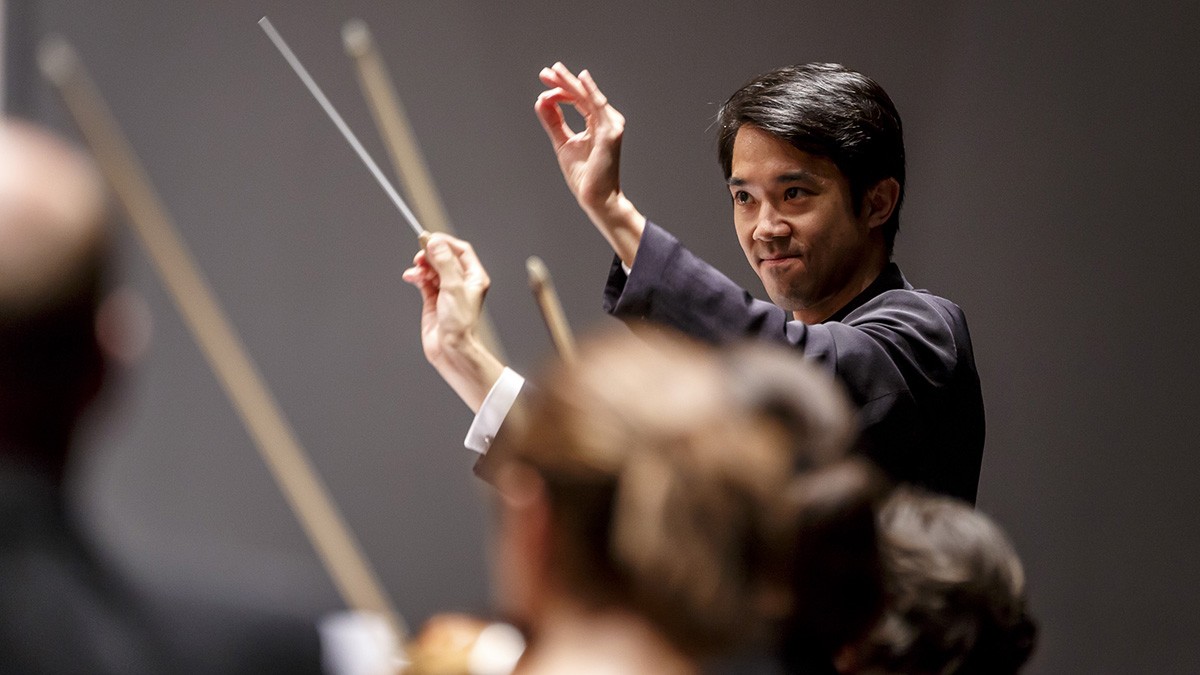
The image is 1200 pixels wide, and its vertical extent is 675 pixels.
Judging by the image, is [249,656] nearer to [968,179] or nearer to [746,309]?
[746,309]

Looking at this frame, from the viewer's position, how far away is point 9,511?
843mm

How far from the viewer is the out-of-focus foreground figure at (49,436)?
84cm

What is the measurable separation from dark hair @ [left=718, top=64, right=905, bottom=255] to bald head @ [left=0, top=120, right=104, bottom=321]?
47.5 inches

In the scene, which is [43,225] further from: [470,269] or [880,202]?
[880,202]

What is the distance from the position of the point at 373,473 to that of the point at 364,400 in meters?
0.17

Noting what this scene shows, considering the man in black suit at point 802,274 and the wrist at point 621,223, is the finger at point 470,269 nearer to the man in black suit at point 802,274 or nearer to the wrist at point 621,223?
the man in black suit at point 802,274

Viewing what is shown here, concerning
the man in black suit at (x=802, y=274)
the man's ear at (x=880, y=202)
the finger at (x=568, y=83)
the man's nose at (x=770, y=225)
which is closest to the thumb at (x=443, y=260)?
the man in black suit at (x=802, y=274)

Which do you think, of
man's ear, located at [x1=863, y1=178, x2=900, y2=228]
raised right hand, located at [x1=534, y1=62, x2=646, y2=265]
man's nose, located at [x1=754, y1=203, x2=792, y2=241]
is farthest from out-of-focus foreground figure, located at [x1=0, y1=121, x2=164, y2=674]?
man's ear, located at [x1=863, y1=178, x2=900, y2=228]

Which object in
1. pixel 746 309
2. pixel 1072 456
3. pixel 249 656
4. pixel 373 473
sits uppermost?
pixel 249 656

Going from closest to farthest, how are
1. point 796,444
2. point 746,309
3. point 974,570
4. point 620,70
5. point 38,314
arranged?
point 38,314 < point 796,444 < point 974,570 < point 746,309 < point 620,70

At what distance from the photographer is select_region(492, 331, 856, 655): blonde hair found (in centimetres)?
88

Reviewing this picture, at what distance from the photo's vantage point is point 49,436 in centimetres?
86

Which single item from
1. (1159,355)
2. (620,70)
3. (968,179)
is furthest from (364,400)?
(1159,355)

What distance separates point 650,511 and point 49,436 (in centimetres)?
39
